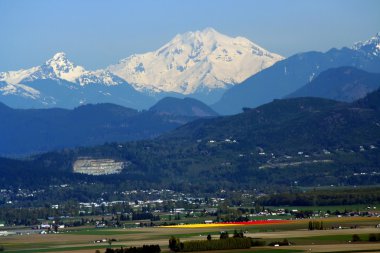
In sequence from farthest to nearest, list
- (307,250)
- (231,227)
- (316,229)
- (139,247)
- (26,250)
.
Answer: (231,227) < (316,229) < (26,250) < (139,247) < (307,250)

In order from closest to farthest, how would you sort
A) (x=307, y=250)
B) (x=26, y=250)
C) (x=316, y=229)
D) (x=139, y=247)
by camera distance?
(x=307, y=250) < (x=139, y=247) < (x=26, y=250) < (x=316, y=229)

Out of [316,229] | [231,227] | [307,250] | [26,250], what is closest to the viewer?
[307,250]

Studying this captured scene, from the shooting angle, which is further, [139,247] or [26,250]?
[26,250]

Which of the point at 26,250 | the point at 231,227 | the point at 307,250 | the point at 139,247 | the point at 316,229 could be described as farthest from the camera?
the point at 231,227

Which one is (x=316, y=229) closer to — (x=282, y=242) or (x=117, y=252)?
(x=282, y=242)

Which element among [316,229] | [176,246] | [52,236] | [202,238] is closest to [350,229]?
[316,229]

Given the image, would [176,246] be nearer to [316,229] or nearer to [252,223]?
[316,229]
